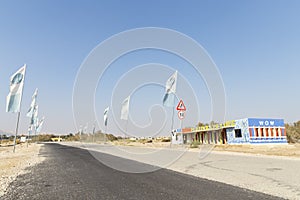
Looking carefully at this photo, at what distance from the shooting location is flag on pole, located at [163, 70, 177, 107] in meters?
24.4

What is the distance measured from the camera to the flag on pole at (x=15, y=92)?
20891 mm

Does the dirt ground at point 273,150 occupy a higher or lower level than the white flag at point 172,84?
A: lower

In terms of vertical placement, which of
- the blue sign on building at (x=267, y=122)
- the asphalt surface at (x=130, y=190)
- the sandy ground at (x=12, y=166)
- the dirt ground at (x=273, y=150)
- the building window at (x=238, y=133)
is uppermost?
the blue sign on building at (x=267, y=122)

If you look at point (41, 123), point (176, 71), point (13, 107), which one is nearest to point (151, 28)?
point (176, 71)

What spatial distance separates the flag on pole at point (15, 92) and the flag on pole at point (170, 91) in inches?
575

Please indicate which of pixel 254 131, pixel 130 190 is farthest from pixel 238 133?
pixel 130 190

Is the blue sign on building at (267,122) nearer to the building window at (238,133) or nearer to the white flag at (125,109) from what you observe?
the building window at (238,133)

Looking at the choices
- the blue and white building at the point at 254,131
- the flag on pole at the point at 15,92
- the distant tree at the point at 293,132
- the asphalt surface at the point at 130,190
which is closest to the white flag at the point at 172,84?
the blue and white building at the point at 254,131

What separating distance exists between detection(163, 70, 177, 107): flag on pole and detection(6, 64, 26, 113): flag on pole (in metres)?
14.6

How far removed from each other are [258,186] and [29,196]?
6.12m

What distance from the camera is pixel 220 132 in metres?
38.4

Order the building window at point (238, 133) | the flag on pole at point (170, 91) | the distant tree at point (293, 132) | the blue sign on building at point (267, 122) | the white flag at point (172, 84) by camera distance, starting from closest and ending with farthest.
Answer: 1. the flag on pole at point (170, 91)
2. the white flag at point (172, 84)
3. the blue sign on building at point (267, 122)
4. the building window at point (238, 133)
5. the distant tree at point (293, 132)

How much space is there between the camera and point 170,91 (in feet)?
81.6

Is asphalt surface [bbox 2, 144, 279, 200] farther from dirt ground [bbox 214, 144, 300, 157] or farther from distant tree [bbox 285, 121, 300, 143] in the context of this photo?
distant tree [bbox 285, 121, 300, 143]
